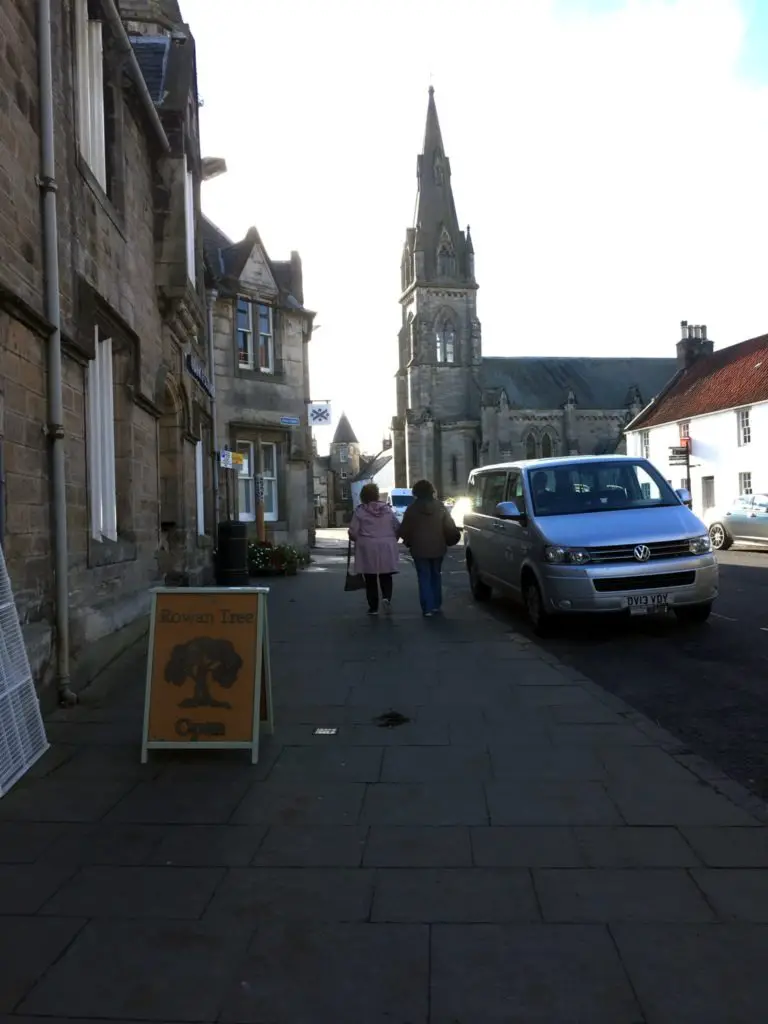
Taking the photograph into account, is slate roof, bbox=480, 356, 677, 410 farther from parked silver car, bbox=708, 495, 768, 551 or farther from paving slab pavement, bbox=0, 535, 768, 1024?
paving slab pavement, bbox=0, 535, 768, 1024

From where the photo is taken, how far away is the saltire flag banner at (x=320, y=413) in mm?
21406

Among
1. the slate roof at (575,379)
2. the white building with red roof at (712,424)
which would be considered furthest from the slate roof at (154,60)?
the slate roof at (575,379)

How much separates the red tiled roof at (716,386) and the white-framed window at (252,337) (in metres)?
22.8

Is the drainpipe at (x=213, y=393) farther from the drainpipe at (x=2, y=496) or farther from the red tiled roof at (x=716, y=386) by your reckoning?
the red tiled roof at (x=716, y=386)

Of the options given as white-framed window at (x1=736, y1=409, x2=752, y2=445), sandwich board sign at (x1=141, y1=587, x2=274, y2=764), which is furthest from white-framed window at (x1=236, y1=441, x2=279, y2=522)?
white-framed window at (x1=736, y1=409, x2=752, y2=445)

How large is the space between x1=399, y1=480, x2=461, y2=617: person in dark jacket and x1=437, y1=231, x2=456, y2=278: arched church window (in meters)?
68.7

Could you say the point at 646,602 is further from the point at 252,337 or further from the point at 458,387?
the point at 458,387

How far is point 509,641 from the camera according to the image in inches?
385

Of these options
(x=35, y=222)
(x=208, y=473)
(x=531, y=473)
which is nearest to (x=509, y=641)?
(x=531, y=473)

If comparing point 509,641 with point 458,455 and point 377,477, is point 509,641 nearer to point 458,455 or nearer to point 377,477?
point 458,455

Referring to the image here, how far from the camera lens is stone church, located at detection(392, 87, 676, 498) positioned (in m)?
75.6

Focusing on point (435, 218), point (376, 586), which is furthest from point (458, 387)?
point (376, 586)

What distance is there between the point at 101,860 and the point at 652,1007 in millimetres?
2322

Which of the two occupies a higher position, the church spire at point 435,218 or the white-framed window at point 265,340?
the church spire at point 435,218
